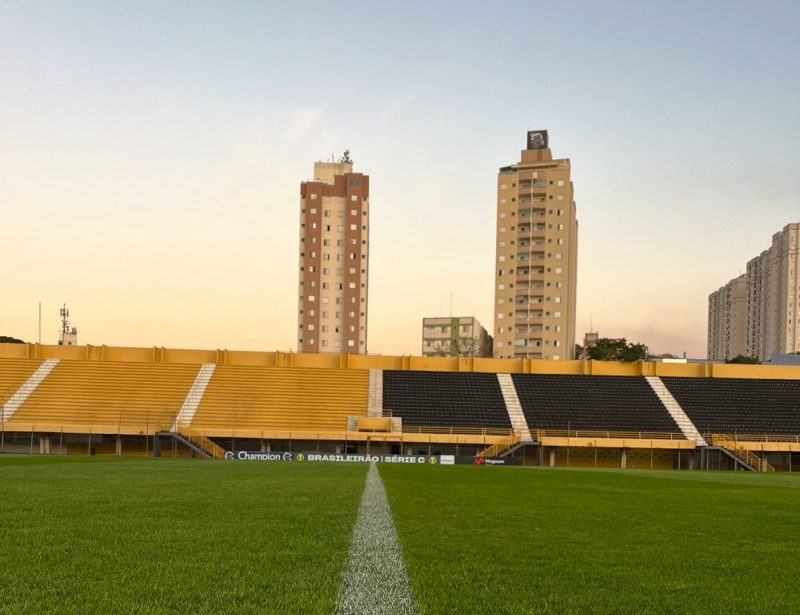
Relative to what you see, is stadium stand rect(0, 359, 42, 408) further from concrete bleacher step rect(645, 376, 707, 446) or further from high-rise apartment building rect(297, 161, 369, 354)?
high-rise apartment building rect(297, 161, 369, 354)

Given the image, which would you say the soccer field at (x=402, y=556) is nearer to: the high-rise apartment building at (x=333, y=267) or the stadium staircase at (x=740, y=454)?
the stadium staircase at (x=740, y=454)

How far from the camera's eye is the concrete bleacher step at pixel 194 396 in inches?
1706

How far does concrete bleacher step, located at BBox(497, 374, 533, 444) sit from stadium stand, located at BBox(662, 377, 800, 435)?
11226 millimetres

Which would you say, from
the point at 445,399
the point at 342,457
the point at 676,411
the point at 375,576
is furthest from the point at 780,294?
the point at 375,576

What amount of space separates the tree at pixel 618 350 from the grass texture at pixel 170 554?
287 ft

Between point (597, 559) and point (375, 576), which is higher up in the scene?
point (375, 576)

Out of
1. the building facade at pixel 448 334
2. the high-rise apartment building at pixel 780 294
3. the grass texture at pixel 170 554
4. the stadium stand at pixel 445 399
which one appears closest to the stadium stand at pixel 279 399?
the stadium stand at pixel 445 399

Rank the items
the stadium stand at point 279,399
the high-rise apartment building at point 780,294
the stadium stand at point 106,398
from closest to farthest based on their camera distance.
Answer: the stadium stand at point 106,398 < the stadium stand at point 279,399 < the high-rise apartment building at point 780,294

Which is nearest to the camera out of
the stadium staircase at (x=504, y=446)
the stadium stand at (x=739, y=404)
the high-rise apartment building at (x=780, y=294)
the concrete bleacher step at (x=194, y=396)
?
the stadium staircase at (x=504, y=446)

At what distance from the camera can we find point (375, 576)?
429 centimetres

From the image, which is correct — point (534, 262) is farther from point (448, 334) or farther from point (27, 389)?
point (27, 389)

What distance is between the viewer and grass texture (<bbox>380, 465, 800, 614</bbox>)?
383cm

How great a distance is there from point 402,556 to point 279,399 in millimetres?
43360

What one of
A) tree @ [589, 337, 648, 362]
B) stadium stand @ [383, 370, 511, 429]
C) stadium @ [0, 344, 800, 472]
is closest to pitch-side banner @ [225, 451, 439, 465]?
stadium @ [0, 344, 800, 472]
